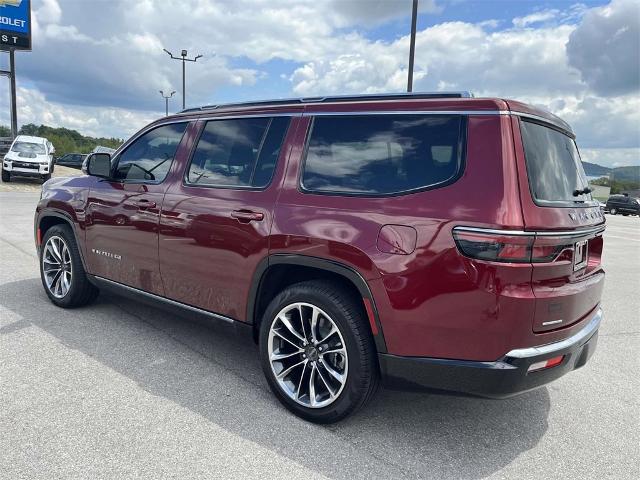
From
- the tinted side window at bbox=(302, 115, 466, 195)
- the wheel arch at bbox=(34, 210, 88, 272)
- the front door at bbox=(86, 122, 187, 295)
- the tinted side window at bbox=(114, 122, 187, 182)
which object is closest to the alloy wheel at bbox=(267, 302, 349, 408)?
the tinted side window at bbox=(302, 115, 466, 195)

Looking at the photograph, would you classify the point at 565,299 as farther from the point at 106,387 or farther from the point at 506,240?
the point at 106,387

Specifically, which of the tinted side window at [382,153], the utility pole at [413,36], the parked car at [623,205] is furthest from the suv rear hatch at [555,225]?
the parked car at [623,205]

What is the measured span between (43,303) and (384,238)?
13.0 feet

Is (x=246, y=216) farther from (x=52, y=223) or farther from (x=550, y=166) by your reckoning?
(x=52, y=223)

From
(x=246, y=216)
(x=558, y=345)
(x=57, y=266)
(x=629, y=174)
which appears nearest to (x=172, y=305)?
(x=246, y=216)

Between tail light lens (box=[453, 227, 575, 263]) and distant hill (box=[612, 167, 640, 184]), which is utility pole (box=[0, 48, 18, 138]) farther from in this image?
distant hill (box=[612, 167, 640, 184])

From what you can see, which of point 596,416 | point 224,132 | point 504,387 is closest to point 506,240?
point 504,387

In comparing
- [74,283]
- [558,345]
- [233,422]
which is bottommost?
[233,422]

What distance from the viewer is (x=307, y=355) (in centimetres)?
307

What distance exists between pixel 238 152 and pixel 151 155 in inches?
41.1

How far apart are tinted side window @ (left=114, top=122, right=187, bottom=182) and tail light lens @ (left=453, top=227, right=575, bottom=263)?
248 centimetres

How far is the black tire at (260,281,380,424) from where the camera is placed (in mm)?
2758

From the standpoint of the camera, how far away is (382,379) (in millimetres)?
2760

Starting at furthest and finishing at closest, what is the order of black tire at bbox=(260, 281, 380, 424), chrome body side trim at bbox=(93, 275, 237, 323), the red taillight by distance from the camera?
chrome body side trim at bbox=(93, 275, 237, 323) < black tire at bbox=(260, 281, 380, 424) < the red taillight
